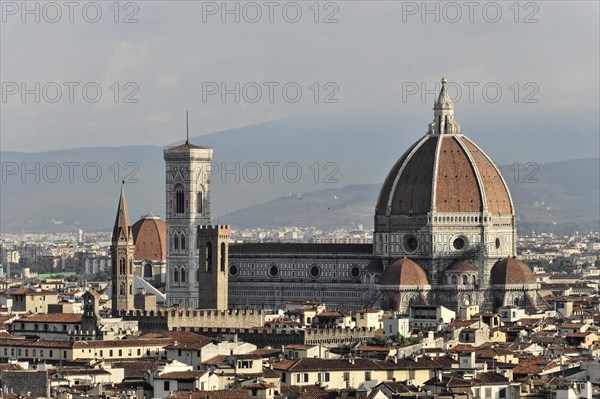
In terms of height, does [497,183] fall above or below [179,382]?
above

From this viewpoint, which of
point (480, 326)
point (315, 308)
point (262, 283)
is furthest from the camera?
point (262, 283)

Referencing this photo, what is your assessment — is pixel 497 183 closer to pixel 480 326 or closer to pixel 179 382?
pixel 480 326

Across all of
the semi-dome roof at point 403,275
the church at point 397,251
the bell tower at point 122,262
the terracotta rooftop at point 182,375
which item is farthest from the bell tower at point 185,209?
the terracotta rooftop at point 182,375

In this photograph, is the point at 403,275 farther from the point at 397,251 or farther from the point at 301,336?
the point at 301,336

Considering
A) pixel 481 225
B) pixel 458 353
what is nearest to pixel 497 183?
pixel 481 225

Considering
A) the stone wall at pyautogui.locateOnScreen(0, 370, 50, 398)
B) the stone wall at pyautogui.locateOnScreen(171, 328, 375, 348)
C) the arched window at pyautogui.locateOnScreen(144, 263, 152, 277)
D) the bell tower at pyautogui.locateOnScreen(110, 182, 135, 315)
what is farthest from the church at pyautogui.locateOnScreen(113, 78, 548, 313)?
the stone wall at pyautogui.locateOnScreen(0, 370, 50, 398)

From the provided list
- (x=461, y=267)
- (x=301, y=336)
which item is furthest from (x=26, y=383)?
(x=461, y=267)

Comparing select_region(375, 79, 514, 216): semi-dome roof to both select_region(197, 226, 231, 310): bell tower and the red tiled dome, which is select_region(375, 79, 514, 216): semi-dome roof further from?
select_region(197, 226, 231, 310): bell tower
